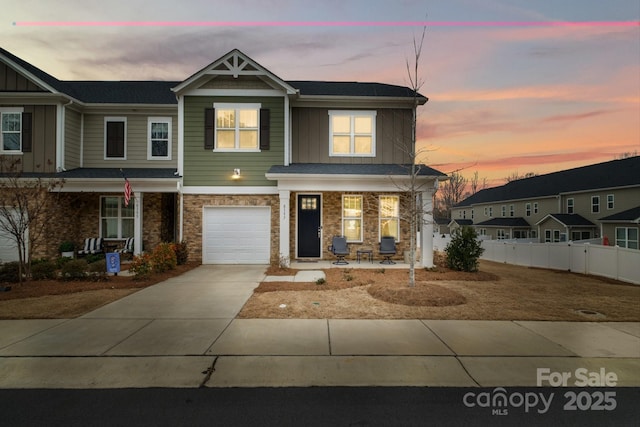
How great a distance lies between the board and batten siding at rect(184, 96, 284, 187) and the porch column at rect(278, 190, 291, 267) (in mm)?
1177

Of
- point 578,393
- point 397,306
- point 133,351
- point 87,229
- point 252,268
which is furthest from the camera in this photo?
point 87,229

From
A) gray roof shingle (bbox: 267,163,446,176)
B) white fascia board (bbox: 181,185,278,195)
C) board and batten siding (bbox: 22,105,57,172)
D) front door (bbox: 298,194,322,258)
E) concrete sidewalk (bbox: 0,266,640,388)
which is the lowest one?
concrete sidewalk (bbox: 0,266,640,388)

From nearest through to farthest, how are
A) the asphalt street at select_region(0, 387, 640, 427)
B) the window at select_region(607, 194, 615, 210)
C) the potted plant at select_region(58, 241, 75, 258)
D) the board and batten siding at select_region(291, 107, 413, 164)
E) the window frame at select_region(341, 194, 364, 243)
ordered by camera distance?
1. the asphalt street at select_region(0, 387, 640, 427)
2. the potted plant at select_region(58, 241, 75, 258)
3. the window frame at select_region(341, 194, 364, 243)
4. the board and batten siding at select_region(291, 107, 413, 164)
5. the window at select_region(607, 194, 615, 210)

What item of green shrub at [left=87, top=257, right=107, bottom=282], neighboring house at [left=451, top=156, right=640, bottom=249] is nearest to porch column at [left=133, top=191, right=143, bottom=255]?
green shrub at [left=87, top=257, right=107, bottom=282]

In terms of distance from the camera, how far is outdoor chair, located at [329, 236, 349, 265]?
12.9m

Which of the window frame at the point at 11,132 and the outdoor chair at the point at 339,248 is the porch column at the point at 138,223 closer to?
the window frame at the point at 11,132

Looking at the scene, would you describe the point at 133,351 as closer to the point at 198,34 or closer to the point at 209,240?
the point at 209,240

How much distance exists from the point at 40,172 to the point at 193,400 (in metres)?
14.2

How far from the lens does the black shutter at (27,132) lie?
13.2 m

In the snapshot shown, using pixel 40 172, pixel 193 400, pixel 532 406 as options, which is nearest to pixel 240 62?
pixel 40 172

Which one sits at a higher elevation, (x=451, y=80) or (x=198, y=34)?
(x=198, y=34)

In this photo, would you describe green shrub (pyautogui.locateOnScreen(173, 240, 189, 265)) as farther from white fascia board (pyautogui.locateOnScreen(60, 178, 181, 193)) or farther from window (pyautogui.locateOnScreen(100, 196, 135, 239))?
window (pyautogui.locateOnScreen(100, 196, 135, 239))

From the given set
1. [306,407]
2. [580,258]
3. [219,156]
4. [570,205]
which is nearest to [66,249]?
[219,156]

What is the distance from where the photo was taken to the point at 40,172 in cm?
1314
